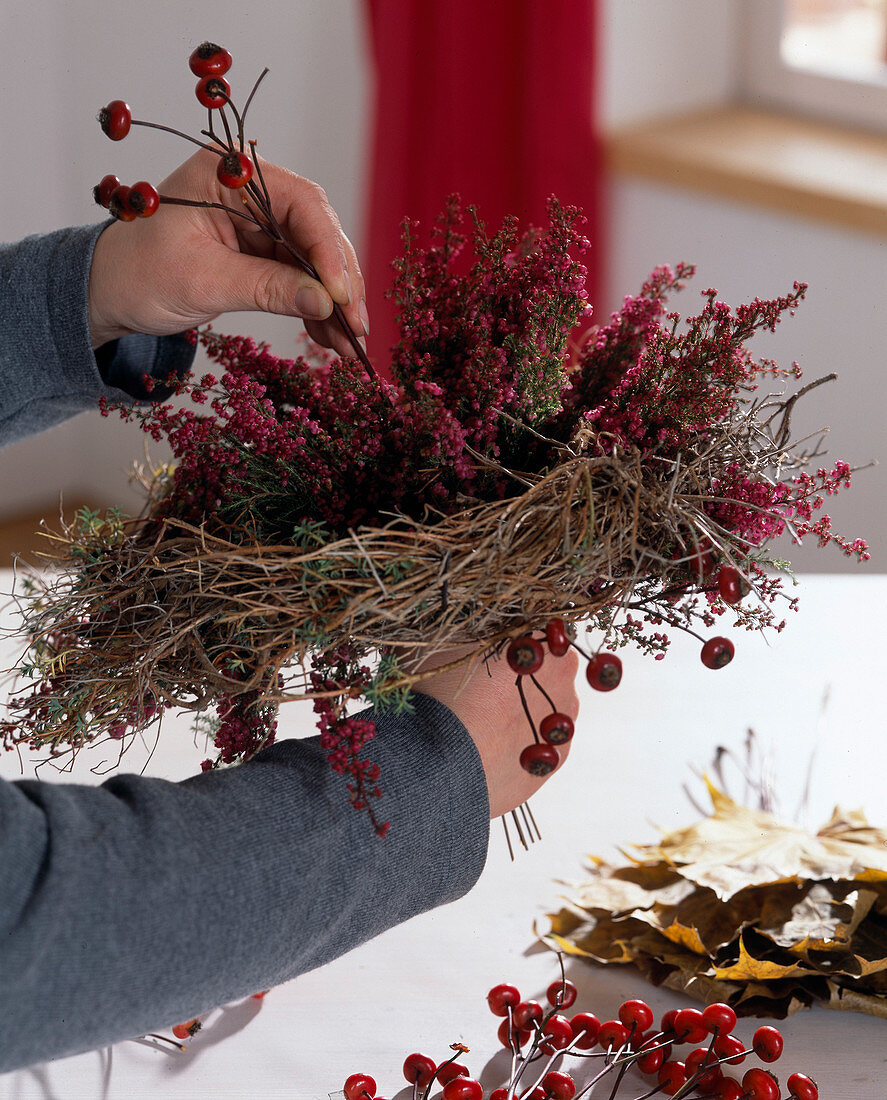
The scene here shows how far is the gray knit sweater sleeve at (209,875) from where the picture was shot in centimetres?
49

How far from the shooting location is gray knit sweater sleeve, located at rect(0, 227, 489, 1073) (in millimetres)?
491

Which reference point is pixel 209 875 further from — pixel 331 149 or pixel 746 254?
pixel 331 149

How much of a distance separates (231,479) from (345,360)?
0.10 meters

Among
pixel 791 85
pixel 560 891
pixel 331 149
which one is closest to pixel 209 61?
pixel 560 891

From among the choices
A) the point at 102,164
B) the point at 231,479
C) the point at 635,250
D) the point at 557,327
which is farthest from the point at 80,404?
the point at 102,164

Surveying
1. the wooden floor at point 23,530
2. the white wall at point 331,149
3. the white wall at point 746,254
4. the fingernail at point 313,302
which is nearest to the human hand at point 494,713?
the fingernail at point 313,302

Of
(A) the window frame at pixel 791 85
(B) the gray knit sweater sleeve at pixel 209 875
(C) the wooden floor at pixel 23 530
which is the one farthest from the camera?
(C) the wooden floor at pixel 23 530

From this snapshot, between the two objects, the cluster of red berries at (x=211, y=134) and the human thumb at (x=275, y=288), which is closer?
the cluster of red berries at (x=211, y=134)

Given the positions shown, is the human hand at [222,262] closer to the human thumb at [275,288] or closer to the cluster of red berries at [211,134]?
the human thumb at [275,288]

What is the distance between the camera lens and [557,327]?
67 cm

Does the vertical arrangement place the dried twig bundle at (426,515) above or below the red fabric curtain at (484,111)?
below

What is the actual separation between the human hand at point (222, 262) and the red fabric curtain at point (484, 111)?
1.33 m

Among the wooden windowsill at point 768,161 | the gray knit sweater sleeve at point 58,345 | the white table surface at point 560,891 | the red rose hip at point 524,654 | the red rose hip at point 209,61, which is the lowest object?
the white table surface at point 560,891

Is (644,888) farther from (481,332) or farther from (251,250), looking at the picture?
(251,250)
